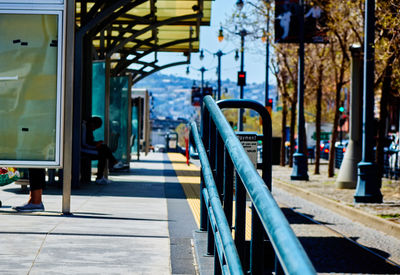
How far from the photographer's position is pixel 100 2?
45.1 ft

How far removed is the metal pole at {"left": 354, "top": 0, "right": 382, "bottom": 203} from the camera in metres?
13.9

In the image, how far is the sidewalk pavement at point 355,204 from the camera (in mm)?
11305

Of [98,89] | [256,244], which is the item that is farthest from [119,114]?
[256,244]

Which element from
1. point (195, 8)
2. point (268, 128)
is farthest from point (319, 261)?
point (195, 8)

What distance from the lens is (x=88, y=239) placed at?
21.5 ft

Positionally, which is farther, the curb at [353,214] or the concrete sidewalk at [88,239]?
the curb at [353,214]

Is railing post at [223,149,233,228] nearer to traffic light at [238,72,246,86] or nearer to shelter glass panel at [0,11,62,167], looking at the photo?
shelter glass panel at [0,11,62,167]

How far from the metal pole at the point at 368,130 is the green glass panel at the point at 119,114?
22.1 feet

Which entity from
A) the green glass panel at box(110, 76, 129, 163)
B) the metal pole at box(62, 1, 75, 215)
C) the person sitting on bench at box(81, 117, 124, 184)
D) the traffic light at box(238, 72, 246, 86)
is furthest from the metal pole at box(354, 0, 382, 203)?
the traffic light at box(238, 72, 246, 86)

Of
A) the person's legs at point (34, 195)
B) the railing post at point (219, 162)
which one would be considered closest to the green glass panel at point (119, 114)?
the person's legs at point (34, 195)

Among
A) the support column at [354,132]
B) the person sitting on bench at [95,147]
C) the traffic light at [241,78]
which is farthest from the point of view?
the traffic light at [241,78]

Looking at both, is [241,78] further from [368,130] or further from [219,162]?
[219,162]

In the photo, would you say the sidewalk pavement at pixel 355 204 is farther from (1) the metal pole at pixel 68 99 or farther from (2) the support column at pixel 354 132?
(1) the metal pole at pixel 68 99

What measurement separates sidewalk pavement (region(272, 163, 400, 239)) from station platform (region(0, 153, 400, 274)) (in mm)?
114
